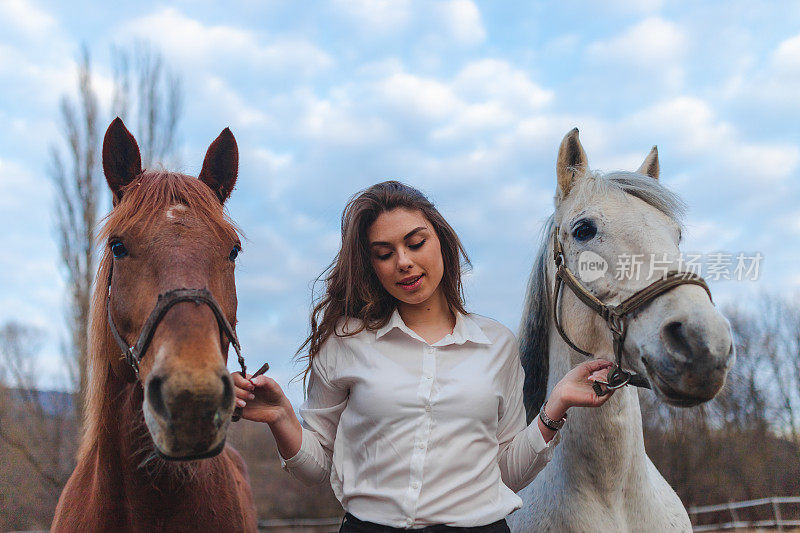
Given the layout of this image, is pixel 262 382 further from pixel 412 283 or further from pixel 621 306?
pixel 621 306

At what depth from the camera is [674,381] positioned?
1.92 m

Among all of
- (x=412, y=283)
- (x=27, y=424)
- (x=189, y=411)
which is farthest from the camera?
(x=27, y=424)

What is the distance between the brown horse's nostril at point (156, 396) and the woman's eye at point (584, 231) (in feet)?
5.89

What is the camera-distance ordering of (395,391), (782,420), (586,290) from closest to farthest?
(395,391) < (586,290) < (782,420)

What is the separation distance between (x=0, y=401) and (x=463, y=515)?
17.5 metres

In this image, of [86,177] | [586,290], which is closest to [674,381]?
[586,290]

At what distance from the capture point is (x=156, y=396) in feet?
5.35

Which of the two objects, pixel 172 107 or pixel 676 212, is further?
pixel 172 107

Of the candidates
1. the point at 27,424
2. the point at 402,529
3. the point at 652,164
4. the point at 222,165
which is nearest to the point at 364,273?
the point at 222,165

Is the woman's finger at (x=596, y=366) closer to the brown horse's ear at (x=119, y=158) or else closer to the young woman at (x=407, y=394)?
the young woman at (x=407, y=394)

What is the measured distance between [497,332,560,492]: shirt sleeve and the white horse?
272mm

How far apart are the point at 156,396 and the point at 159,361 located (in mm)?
107

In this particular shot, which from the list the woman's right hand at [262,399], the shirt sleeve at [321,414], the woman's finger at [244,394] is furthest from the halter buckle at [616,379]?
the woman's finger at [244,394]

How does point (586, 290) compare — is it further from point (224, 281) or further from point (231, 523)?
point (231, 523)
